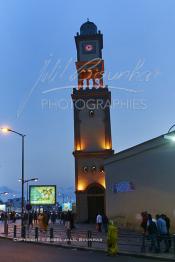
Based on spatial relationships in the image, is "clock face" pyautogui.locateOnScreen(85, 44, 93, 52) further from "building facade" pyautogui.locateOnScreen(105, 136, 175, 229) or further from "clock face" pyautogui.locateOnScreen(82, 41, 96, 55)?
"building facade" pyautogui.locateOnScreen(105, 136, 175, 229)

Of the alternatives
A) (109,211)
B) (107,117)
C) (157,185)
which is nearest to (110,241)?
(157,185)

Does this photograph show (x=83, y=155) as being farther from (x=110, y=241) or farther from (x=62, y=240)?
(x=110, y=241)

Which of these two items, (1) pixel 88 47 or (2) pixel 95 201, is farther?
(1) pixel 88 47

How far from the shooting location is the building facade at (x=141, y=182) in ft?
103

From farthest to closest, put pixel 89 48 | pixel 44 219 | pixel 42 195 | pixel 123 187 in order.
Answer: pixel 89 48
pixel 42 195
pixel 123 187
pixel 44 219

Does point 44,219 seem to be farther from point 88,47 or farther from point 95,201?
point 88,47

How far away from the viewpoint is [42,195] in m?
47.2

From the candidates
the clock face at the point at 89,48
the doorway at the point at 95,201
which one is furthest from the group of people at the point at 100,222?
the clock face at the point at 89,48

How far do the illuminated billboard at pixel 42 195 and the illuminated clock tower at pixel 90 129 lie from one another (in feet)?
42.4

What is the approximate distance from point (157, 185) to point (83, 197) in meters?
28.2

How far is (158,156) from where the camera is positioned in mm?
32719

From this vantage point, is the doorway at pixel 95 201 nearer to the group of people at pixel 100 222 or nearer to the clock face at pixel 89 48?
the group of people at pixel 100 222

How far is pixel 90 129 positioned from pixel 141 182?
28370 mm

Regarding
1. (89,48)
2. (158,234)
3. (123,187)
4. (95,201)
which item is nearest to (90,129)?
(95,201)
